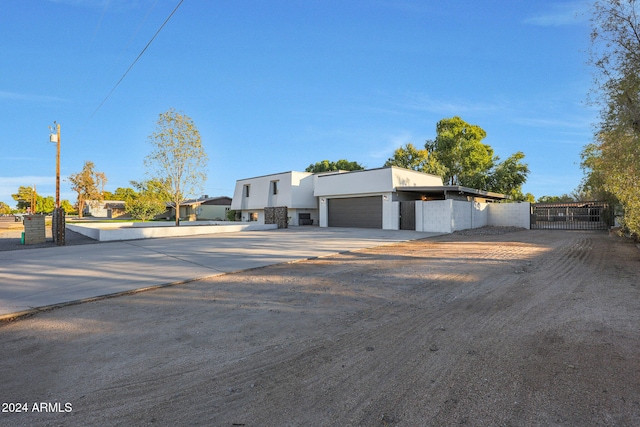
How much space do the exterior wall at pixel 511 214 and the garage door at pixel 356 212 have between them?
9.86m

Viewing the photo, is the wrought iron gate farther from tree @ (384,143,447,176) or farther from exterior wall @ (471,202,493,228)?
tree @ (384,143,447,176)

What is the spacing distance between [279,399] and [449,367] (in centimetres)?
159

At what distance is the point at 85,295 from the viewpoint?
5.83m

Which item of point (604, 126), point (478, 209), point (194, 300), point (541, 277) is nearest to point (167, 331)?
point (194, 300)

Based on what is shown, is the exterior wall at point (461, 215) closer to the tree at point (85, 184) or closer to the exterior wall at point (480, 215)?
the exterior wall at point (480, 215)

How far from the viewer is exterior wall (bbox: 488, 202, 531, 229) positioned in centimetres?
2496

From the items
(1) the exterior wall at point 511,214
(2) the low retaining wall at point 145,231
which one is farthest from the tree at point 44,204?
(1) the exterior wall at point 511,214

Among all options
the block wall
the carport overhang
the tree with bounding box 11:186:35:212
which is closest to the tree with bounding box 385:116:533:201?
the carport overhang

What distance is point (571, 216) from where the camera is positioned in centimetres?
2520

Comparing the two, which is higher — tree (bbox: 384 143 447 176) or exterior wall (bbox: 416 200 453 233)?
tree (bbox: 384 143 447 176)

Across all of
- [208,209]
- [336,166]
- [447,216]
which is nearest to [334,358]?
[447,216]

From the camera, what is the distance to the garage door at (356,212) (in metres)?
24.6

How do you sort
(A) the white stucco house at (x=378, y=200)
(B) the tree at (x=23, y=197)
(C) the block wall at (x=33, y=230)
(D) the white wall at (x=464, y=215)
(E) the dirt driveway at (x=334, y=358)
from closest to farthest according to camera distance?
(E) the dirt driveway at (x=334, y=358) < (C) the block wall at (x=33, y=230) < (D) the white wall at (x=464, y=215) < (A) the white stucco house at (x=378, y=200) < (B) the tree at (x=23, y=197)

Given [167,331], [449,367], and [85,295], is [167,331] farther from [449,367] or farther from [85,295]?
[449,367]
